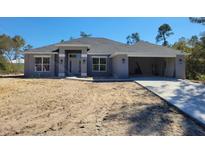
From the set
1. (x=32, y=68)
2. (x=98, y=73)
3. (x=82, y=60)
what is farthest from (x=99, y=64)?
(x=32, y=68)

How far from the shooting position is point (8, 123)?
7.08 meters

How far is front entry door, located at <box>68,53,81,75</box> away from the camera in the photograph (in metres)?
27.7

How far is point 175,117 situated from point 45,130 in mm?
4153

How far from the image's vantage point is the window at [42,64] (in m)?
27.6

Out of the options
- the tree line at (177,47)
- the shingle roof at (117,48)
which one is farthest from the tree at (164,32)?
the shingle roof at (117,48)

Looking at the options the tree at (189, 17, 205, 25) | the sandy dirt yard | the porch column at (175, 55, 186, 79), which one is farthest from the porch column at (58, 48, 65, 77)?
the sandy dirt yard

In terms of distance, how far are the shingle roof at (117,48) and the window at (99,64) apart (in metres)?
0.83

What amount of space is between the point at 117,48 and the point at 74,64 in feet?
19.0

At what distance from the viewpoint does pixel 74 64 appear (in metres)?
27.8

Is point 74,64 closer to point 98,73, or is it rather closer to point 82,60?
point 82,60

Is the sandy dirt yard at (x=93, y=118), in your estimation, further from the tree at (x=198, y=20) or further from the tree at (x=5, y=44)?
the tree at (x=5, y=44)

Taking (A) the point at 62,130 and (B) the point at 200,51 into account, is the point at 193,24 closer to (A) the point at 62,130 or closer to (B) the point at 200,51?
(B) the point at 200,51
